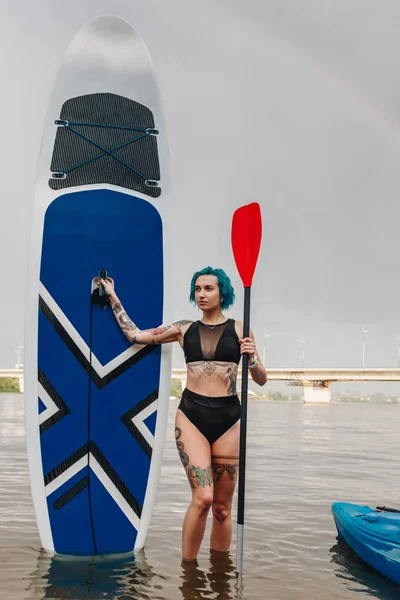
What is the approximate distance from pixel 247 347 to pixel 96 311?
46.7 inches

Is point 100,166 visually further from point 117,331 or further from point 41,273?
point 117,331

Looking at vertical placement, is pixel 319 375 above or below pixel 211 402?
below

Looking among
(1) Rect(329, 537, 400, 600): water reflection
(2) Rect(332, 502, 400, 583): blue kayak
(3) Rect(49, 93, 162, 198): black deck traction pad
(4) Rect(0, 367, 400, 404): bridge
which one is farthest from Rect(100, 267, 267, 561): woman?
(4) Rect(0, 367, 400, 404): bridge

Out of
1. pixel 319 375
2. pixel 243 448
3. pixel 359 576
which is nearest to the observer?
pixel 243 448

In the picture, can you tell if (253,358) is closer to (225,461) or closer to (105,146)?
(225,461)

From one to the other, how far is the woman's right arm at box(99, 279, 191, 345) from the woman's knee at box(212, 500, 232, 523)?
1052 millimetres

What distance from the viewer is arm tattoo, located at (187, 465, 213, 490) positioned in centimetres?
357

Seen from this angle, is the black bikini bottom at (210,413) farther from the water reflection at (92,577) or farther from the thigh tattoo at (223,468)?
the water reflection at (92,577)

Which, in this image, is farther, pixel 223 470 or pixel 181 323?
pixel 181 323

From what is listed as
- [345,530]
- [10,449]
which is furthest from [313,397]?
[345,530]

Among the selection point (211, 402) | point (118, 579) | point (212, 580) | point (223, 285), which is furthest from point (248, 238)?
point (118, 579)

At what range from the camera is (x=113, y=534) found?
13.8 ft

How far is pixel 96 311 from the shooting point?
4.30 metres

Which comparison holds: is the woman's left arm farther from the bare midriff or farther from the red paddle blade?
the red paddle blade
